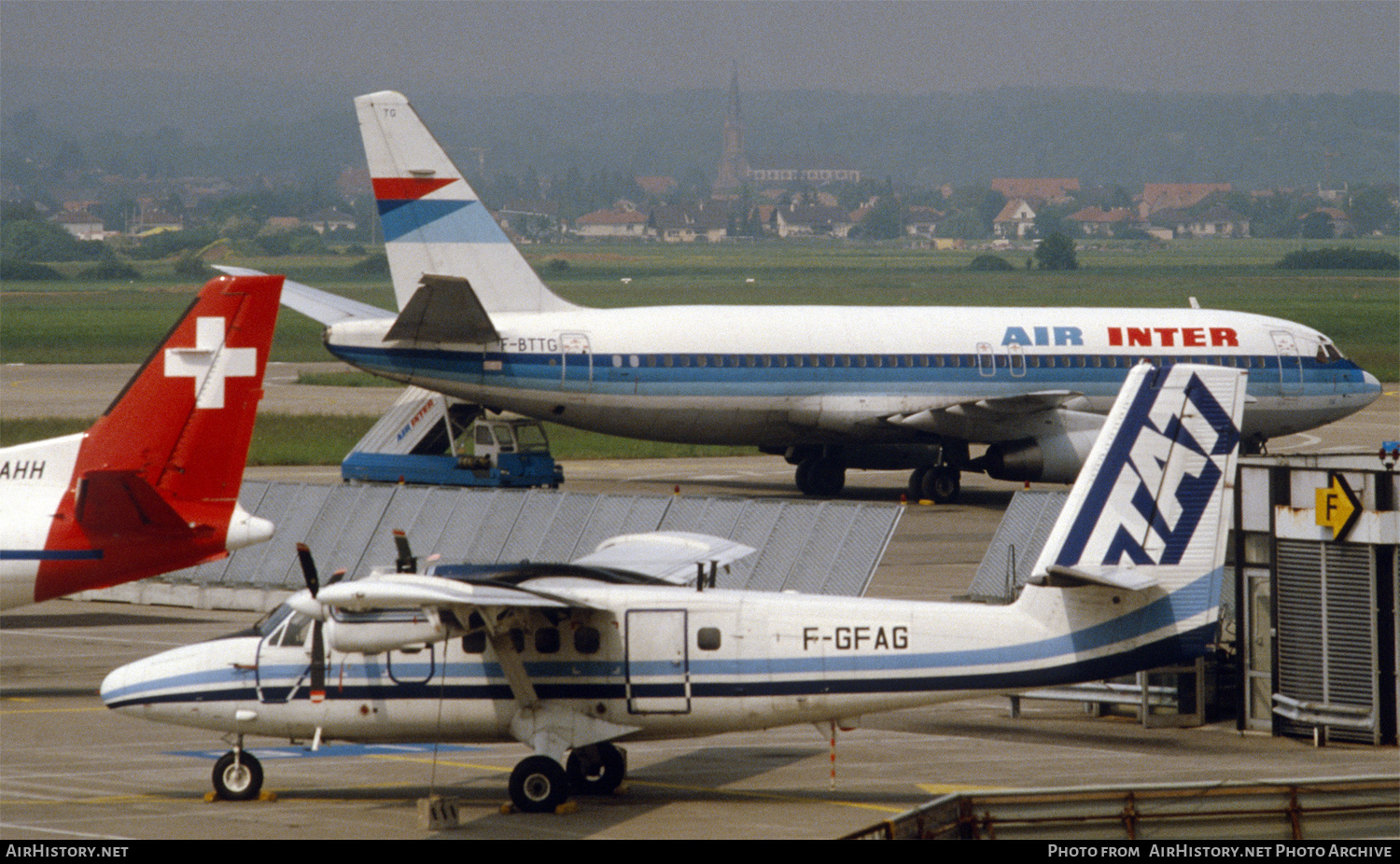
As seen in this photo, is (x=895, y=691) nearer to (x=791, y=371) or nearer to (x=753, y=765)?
(x=753, y=765)

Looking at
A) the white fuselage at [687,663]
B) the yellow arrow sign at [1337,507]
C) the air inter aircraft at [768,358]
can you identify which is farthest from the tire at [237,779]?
the air inter aircraft at [768,358]

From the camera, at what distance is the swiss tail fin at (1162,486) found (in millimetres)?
20656

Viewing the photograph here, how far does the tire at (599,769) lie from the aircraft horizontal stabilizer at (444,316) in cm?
2257

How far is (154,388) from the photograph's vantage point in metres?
25.9

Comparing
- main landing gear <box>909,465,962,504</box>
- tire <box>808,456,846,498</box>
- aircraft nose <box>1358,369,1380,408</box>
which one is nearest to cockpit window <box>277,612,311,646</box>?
tire <box>808,456,846,498</box>

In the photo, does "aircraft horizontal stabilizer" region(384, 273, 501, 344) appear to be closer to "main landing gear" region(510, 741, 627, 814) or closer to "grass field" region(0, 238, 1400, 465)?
"grass field" region(0, 238, 1400, 465)

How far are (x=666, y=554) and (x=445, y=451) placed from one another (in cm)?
2699

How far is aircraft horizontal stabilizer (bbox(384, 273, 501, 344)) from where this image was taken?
142ft

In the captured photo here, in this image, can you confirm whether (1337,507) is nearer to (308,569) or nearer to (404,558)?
(404,558)

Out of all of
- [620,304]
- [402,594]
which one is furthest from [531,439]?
[620,304]

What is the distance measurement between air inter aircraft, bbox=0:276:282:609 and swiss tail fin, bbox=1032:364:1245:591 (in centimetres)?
1187

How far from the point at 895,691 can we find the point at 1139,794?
3686mm

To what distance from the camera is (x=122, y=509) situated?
2541 cm

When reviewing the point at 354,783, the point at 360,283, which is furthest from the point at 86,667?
the point at 360,283
